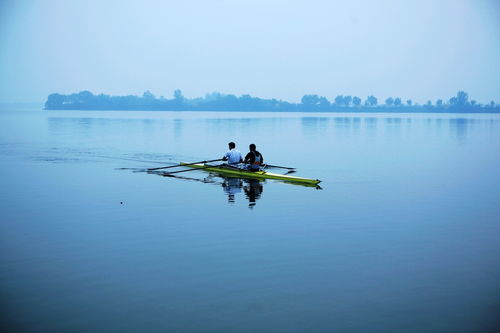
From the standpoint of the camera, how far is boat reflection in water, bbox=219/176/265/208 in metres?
20.0

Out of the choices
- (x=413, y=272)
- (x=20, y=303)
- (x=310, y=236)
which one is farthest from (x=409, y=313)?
(x=20, y=303)

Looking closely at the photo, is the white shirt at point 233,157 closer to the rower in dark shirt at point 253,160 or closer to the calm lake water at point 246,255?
the rower in dark shirt at point 253,160

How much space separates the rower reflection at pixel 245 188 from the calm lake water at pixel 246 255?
0.08 m

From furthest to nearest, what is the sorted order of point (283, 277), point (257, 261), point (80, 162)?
point (80, 162) → point (257, 261) → point (283, 277)

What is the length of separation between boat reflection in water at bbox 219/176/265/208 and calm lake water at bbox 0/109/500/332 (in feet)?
0.28

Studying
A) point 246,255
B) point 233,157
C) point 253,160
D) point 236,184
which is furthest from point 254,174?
point 246,255

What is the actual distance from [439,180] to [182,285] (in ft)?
65.0

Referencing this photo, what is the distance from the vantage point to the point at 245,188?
2236 cm

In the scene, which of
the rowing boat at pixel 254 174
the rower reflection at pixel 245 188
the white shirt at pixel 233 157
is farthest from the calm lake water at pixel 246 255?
the white shirt at pixel 233 157

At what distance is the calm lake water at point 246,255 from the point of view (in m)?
9.05

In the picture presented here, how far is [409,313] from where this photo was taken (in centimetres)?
920

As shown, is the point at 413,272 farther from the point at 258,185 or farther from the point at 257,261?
the point at 258,185

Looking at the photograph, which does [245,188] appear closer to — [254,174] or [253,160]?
[254,174]

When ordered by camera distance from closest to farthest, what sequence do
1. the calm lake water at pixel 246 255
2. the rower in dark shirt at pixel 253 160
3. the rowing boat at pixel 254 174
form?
the calm lake water at pixel 246 255 → the rowing boat at pixel 254 174 → the rower in dark shirt at pixel 253 160
